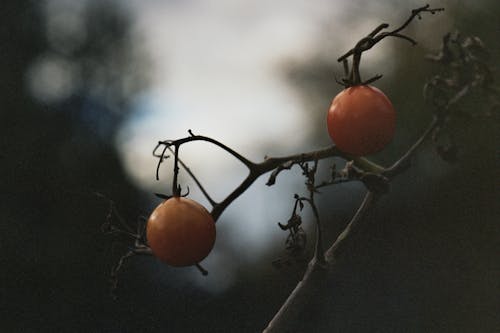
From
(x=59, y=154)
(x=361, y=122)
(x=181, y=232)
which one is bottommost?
(x=59, y=154)

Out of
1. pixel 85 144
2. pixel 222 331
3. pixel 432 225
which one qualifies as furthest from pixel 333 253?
pixel 85 144

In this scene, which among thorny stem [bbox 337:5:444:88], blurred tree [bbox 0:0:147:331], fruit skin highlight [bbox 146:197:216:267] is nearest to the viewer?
thorny stem [bbox 337:5:444:88]

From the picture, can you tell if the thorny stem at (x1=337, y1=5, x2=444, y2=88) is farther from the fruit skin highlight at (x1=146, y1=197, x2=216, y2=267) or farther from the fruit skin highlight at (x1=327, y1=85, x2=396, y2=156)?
the fruit skin highlight at (x1=146, y1=197, x2=216, y2=267)

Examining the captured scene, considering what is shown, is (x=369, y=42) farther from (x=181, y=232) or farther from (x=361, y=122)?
(x=181, y=232)

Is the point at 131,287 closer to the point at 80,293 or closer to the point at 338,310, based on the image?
the point at 80,293

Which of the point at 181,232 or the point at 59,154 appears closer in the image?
the point at 181,232

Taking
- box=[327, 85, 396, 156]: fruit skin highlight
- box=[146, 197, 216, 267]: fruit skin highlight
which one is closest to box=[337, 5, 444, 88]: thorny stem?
box=[327, 85, 396, 156]: fruit skin highlight

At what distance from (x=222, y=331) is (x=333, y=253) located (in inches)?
174

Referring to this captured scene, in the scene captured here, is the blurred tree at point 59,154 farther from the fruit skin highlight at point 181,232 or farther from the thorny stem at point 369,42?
the thorny stem at point 369,42

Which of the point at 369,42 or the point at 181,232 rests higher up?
the point at 369,42

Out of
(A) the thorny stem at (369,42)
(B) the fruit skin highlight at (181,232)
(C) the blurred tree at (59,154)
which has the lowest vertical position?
(C) the blurred tree at (59,154)

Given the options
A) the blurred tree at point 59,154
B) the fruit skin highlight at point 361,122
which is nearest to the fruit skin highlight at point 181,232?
the fruit skin highlight at point 361,122

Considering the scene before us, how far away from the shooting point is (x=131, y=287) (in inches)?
204

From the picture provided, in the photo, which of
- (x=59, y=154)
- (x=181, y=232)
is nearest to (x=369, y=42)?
(x=181, y=232)
